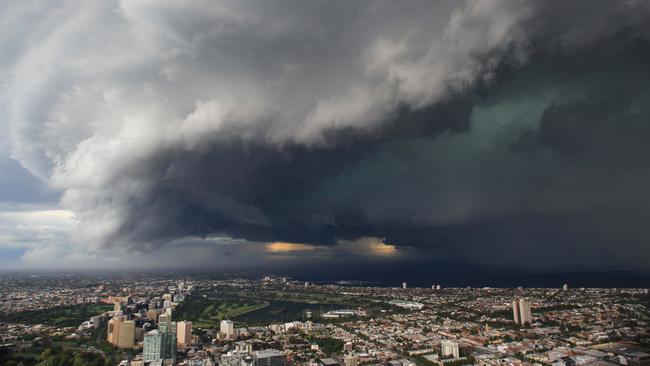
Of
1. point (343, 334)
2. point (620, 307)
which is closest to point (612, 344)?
point (620, 307)

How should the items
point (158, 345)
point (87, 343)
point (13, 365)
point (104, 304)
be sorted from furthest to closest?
point (104, 304) < point (87, 343) < point (158, 345) < point (13, 365)

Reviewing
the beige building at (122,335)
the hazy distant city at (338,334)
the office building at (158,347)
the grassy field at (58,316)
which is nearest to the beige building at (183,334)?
the hazy distant city at (338,334)

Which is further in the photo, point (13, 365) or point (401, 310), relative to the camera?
point (401, 310)

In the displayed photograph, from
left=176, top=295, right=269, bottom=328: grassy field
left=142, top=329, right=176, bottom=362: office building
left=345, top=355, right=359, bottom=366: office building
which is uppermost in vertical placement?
left=142, top=329, right=176, bottom=362: office building

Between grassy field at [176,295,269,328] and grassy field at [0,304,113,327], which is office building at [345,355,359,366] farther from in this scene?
grassy field at [0,304,113,327]

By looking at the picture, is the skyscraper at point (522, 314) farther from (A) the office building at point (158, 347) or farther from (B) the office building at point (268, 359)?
(A) the office building at point (158, 347)

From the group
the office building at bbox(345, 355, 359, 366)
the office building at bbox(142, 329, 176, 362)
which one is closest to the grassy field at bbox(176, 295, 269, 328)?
the office building at bbox(142, 329, 176, 362)

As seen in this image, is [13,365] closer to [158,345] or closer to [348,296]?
[158,345]
